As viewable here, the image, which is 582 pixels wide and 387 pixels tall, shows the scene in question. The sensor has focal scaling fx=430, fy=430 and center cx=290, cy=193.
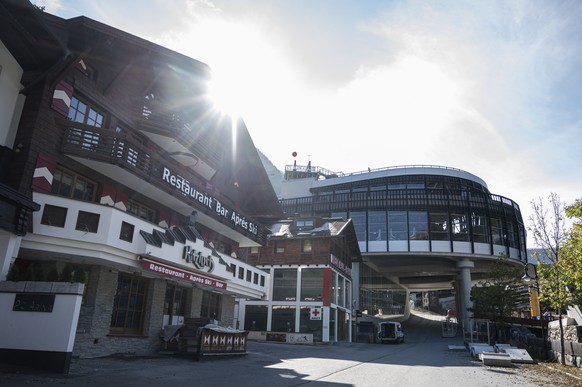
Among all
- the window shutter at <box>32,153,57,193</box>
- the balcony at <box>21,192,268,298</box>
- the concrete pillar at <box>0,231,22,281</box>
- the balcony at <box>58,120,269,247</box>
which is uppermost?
the balcony at <box>58,120,269,247</box>

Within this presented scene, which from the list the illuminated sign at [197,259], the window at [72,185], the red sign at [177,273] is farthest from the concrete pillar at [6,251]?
the illuminated sign at [197,259]

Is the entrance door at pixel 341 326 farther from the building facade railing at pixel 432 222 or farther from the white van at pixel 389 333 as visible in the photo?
the building facade railing at pixel 432 222

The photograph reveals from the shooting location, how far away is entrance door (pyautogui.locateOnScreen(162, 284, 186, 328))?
20.5 meters

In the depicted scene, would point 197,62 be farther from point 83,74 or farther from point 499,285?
point 499,285

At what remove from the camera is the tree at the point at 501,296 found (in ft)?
121

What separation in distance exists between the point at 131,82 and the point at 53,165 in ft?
18.6

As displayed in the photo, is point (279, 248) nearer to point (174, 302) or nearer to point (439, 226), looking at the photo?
point (174, 302)

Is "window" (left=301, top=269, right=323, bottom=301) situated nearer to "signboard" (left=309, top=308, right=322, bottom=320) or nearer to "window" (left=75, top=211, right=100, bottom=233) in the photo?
"signboard" (left=309, top=308, right=322, bottom=320)

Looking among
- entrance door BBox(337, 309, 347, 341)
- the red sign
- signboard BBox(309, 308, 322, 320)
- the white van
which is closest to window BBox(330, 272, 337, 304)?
signboard BBox(309, 308, 322, 320)

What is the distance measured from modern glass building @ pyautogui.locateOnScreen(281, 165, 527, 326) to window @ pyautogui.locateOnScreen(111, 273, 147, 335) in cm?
3549

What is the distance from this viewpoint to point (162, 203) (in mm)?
19969

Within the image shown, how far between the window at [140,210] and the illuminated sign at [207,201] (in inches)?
68.2

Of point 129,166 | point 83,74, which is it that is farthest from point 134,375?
point 83,74

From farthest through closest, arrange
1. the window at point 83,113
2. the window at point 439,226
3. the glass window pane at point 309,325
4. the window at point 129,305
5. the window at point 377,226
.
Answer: the window at point 377,226
the window at point 439,226
the glass window pane at point 309,325
the window at point 129,305
the window at point 83,113
